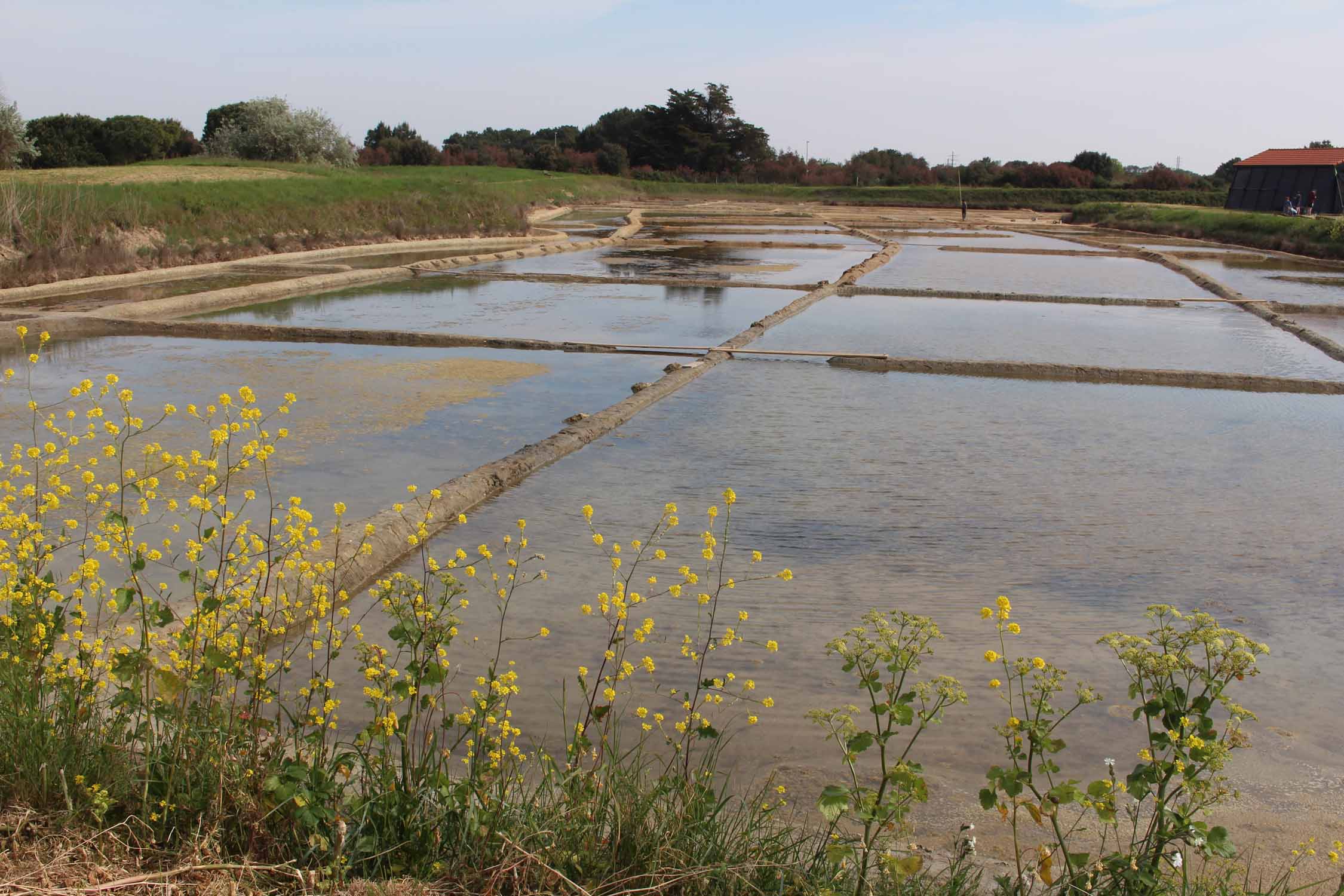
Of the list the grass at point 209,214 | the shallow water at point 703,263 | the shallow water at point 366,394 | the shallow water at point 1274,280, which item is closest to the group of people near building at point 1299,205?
the shallow water at point 1274,280

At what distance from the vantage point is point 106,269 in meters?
14.6

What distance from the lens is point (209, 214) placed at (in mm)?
18312

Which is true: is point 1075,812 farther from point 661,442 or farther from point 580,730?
point 661,442

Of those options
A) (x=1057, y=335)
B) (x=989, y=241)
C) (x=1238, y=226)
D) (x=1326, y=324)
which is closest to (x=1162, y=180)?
(x=1238, y=226)

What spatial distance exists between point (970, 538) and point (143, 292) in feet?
38.1

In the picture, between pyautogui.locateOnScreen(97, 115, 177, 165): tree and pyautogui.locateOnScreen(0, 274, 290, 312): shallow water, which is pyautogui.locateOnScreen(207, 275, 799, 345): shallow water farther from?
pyautogui.locateOnScreen(97, 115, 177, 165): tree

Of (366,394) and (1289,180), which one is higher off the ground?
(1289,180)

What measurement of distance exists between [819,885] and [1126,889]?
0.58 meters

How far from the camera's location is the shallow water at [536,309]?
11648 millimetres

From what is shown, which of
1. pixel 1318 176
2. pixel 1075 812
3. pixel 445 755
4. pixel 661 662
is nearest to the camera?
pixel 445 755

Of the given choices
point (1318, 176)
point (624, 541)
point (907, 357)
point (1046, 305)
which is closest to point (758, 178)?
point (1318, 176)

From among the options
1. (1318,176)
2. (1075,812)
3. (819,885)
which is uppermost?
(1318,176)

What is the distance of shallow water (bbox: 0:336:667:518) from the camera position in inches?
239

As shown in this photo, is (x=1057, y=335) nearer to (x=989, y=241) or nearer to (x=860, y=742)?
(x=860, y=742)
